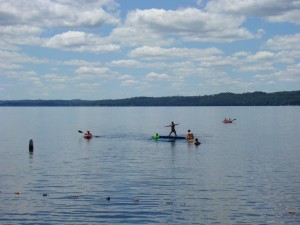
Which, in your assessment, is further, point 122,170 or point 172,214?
point 122,170

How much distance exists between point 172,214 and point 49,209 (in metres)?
7.38

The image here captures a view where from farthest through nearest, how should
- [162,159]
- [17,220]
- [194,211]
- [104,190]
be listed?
[162,159] → [104,190] → [194,211] → [17,220]

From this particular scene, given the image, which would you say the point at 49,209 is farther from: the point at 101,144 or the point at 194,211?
the point at 101,144

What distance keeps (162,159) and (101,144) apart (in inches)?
810

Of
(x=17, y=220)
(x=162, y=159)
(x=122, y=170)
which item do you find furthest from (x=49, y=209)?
(x=162, y=159)

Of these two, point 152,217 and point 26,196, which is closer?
point 152,217

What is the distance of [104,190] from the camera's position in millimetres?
32906

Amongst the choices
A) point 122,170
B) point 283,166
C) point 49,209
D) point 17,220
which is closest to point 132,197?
point 49,209

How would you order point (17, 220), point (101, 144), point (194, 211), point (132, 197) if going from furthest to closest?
point (101, 144)
point (132, 197)
point (194, 211)
point (17, 220)

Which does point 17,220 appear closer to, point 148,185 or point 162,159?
point 148,185

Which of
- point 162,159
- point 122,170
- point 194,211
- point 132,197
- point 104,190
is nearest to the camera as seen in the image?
point 194,211

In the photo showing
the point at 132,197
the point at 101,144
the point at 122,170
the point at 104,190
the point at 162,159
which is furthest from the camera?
the point at 101,144

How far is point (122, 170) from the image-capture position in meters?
42.1

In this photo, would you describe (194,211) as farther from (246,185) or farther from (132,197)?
(246,185)
